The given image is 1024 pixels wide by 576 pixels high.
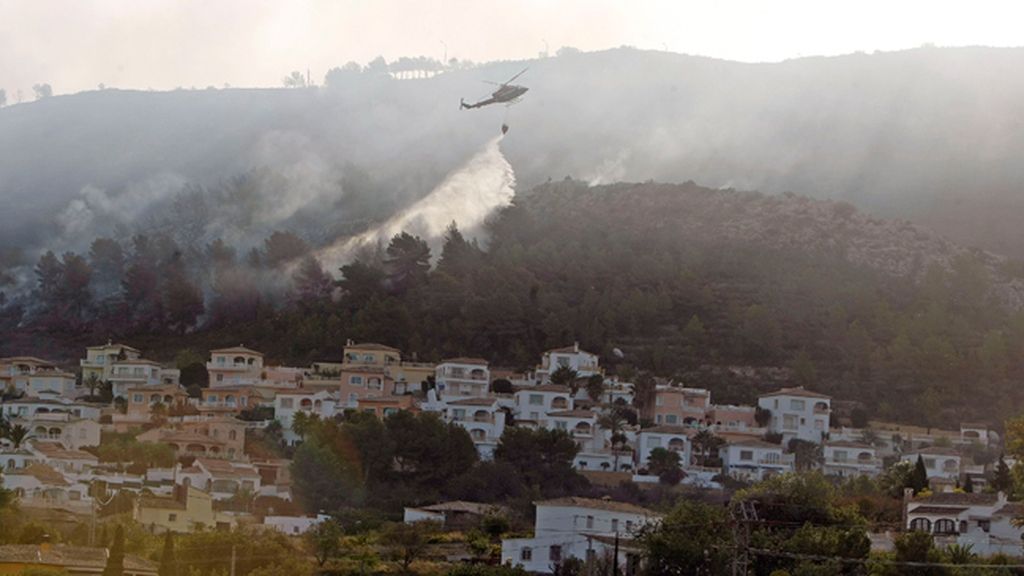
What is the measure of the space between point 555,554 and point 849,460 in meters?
18.5

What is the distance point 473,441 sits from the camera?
62.9 meters

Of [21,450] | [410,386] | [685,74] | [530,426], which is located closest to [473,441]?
[530,426]

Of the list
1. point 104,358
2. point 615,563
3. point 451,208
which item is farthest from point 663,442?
point 451,208

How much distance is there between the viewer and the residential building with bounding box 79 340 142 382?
240ft

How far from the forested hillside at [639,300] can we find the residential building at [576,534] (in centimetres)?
2058

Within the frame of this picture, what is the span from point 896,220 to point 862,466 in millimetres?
34266

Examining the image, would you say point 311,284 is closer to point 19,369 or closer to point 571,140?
point 19,369

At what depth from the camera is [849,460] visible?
211 ft

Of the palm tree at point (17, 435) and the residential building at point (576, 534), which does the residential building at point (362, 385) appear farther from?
the residential building at point (576, 534)

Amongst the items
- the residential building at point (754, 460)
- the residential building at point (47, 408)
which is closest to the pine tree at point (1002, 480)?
the residential building at point (754, 460)

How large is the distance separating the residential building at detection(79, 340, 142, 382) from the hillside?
22300mm

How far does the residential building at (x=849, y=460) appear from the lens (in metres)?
63.1

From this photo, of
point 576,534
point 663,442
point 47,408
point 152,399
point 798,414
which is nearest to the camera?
point 576,534

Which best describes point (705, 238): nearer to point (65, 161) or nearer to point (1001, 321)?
point (1001, 321)
